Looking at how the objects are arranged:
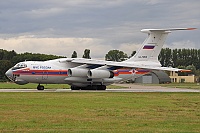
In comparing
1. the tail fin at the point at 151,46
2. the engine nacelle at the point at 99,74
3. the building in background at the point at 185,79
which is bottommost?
the building in background at the point at 185,79

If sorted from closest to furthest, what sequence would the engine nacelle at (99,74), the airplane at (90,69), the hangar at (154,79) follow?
the airplane at (90,69) → the engine nacelle at (99,74) → the hangar at (154,79)

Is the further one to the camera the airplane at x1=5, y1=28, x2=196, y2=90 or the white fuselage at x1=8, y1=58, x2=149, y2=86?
the airplane at x1=5, y1=28, x2=196, y2=90

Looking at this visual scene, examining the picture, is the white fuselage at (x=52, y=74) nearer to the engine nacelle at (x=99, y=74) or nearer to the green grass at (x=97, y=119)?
the engine nacelle at (x=99, y=74)

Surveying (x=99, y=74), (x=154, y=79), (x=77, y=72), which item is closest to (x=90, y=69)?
(x=99, y=74)

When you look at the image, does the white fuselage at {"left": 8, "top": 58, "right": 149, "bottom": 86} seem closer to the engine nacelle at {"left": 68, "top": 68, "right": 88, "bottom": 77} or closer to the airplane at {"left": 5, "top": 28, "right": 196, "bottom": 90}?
the airplane at {"left": 5, "top": 28, "right": 196, "bottom": 90}

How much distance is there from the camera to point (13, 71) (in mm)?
45781

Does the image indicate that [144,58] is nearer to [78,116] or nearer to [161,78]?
[78,116]

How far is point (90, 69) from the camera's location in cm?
4762

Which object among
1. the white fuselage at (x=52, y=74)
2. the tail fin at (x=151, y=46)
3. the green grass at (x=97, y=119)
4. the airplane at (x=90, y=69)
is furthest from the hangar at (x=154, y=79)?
the green grass at (x=97, y=119)

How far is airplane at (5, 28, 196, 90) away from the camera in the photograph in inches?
1811

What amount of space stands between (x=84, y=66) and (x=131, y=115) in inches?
1117

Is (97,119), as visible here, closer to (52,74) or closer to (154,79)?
(52,74)

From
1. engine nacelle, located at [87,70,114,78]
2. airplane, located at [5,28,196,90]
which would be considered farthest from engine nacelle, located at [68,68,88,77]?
engine nacelle, located at [87,70,114,78]

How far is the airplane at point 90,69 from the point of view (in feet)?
151
